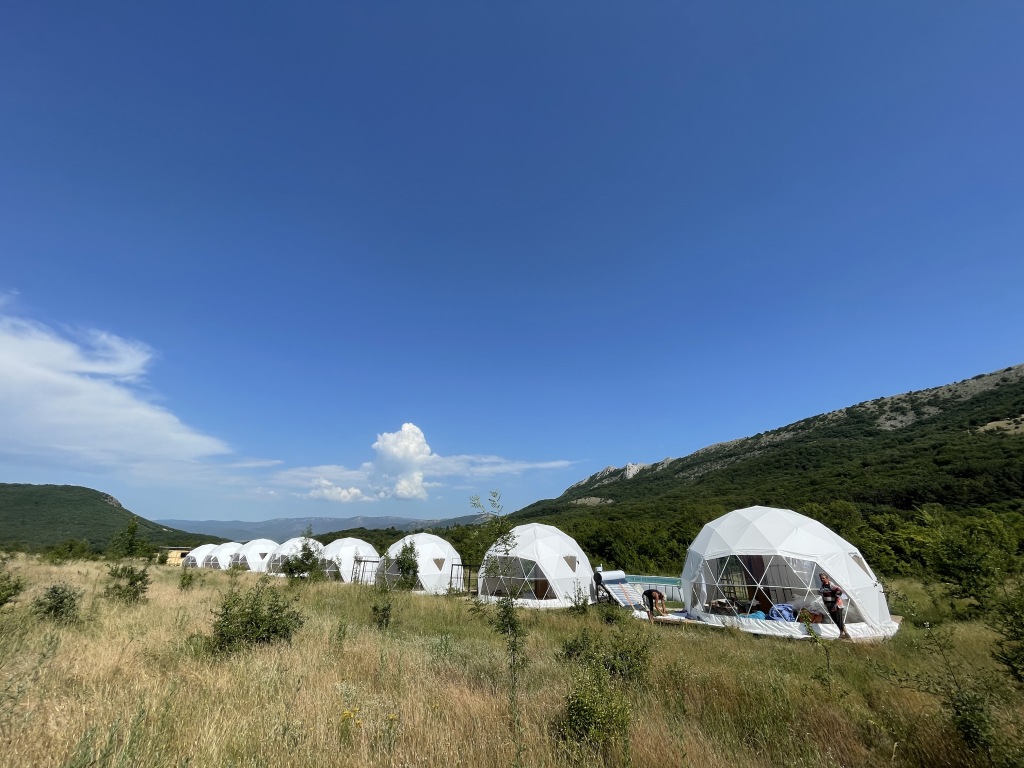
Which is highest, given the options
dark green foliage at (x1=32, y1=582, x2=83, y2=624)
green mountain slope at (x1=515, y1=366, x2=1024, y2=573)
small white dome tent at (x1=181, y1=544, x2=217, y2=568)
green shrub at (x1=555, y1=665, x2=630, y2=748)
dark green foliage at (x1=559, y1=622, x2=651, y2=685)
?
green mountain slope at (x1=515, y1=366, x2=1024, y2=573)

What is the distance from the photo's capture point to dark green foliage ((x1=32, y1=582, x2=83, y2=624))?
9.20m

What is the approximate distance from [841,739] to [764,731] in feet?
3.09

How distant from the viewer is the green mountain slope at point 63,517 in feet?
243

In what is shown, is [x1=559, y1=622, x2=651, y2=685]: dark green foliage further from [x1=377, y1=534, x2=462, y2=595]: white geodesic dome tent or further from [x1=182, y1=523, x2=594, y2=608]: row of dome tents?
Answer: [x1=377, y1=534, x2=462, y2=595]: white geodesic dome tent

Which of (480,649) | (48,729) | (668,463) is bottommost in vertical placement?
(480,649)

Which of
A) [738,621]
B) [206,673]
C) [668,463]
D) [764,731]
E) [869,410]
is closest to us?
[764,731]

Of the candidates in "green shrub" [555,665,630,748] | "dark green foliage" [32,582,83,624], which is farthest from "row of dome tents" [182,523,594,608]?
"dark green foliage" [32,582,83,624]

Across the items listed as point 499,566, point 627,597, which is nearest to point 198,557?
point 627,597

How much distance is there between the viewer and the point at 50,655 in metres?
6.14

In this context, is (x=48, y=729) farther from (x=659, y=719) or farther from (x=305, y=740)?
(x=659, y=719)

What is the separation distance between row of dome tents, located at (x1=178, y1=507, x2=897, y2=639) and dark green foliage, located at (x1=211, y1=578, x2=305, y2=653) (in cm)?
433

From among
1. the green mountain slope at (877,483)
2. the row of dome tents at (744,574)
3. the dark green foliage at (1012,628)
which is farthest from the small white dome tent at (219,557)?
the dark green foliage at (1012,628)

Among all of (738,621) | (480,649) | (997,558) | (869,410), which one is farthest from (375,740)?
(869,410)

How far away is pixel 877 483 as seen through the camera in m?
42.4
